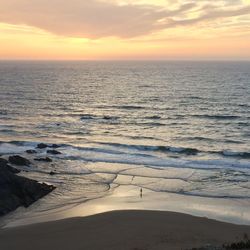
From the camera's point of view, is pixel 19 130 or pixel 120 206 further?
pixel 19 130

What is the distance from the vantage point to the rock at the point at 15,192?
22.8 metres

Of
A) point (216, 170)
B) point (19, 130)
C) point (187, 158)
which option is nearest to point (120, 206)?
point (216, 170)

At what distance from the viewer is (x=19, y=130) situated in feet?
160

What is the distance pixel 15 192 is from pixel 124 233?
A: 25.3 feet

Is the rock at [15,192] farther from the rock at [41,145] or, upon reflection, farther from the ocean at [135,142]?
the rock at [41,145]

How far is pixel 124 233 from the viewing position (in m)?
18.8

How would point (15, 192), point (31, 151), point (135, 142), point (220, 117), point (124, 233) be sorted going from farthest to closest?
Result: point (220, 117), point (135, 142), point (31, 151), point (15, 192), point (124, 233)

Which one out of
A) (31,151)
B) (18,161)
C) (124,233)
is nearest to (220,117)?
(31,151)

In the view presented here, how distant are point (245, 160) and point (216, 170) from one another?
4.18m

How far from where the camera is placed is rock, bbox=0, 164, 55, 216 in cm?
2277

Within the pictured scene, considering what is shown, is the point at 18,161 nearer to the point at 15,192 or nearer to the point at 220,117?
the point at 15,192

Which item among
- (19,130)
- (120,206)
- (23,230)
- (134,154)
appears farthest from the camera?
(19,130)

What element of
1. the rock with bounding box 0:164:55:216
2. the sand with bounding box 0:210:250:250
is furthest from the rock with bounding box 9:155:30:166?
the sand with bounding box 0:210:250:250

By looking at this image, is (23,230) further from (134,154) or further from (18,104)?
(18,104)
